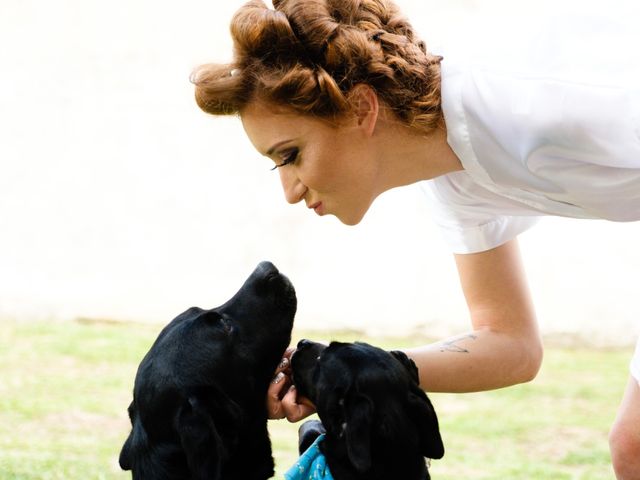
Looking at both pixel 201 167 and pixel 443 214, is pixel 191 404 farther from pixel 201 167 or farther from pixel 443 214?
pixel 201 167

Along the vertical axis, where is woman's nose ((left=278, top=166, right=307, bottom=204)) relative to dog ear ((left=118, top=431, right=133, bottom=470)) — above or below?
above

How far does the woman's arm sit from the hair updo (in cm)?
85

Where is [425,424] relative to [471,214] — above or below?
below

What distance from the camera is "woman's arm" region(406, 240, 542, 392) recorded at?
385cm

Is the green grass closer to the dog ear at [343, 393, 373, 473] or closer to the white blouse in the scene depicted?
the dog ear at [343, 393, 373, 473]

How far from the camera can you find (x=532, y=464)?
19.2 feet

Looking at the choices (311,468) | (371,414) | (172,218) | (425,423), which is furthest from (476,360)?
(172,218)

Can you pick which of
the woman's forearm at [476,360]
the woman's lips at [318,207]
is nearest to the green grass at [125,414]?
the woman's forearm at [476,360]

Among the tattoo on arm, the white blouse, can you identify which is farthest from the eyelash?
the tattoo on arm

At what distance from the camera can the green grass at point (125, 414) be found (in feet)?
18.4

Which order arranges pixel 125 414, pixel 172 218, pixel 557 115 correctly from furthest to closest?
1. pixel 172 218
2. pixel 125 414
3. pixel 557 115

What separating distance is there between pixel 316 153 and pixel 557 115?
73 centimetres

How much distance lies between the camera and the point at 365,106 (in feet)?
10.5

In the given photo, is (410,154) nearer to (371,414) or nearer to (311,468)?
(371,414)
